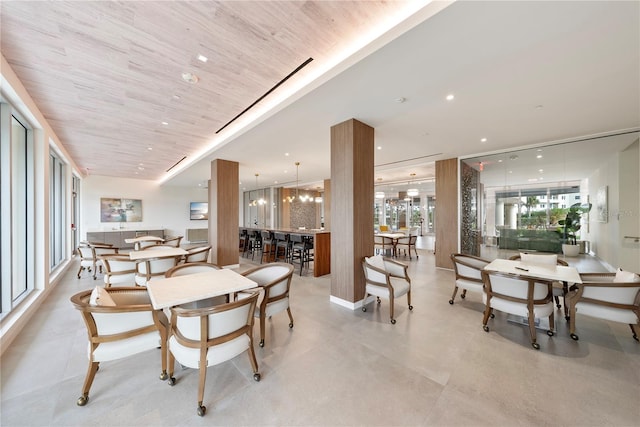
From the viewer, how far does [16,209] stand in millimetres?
3457

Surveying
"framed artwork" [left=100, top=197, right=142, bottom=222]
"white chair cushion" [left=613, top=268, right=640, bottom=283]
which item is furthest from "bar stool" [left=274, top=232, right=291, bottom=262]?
"framed artwork" [left=100, top=197, right=142, bottom=222]

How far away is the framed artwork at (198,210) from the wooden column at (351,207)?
10.8 meters

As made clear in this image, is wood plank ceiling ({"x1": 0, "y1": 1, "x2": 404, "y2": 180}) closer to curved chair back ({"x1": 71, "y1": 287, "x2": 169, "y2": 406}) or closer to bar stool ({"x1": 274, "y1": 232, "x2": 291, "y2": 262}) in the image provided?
curved chair back ({"x1": 71, "y1": 287, "x2": 169, "y2": 406})

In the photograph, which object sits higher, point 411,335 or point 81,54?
point 81,54

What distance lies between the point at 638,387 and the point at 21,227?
299 inches

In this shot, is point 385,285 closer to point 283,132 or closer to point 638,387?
point 638,387

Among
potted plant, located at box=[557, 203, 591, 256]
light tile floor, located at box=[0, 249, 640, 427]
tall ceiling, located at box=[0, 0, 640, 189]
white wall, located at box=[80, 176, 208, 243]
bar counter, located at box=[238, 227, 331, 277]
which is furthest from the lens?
white wall, located at box=[80, 176, 208, 243]

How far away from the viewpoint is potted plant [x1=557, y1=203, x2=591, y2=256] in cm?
472

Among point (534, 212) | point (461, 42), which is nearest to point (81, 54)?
point (461, 42)

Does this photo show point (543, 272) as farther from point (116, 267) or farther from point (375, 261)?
point (116, 267)

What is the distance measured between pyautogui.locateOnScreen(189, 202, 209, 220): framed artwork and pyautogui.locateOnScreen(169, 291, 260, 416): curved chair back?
12.0 m

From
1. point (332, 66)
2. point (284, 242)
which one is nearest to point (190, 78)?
point (332, 66)

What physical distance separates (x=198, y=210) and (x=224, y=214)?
7.72 meters

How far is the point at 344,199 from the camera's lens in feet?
12.3
